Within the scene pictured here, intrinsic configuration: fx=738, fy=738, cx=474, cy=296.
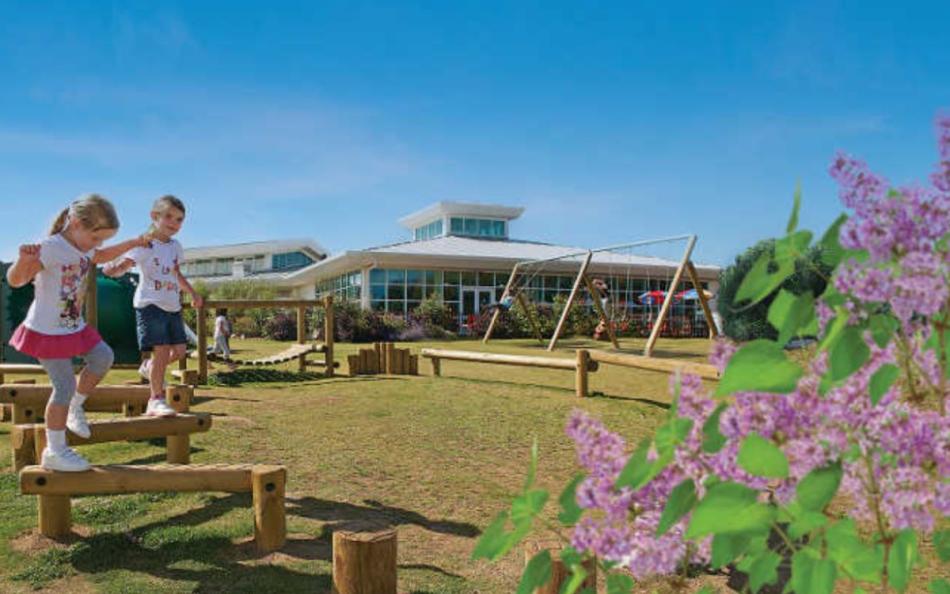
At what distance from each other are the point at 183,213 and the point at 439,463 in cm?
298

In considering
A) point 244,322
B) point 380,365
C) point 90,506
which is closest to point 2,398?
point 90,506

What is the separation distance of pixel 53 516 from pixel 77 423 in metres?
0.57

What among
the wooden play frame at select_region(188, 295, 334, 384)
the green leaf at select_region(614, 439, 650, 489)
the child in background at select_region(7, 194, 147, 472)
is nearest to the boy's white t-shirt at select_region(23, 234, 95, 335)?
the child in background at select_region(7, 194, 147, 472)

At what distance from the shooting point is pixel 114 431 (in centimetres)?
488

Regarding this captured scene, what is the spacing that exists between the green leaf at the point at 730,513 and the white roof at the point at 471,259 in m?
26.6

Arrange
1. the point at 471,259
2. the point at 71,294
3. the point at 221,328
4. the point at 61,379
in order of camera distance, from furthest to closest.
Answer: the point at 471,259 < the point at 221,328 < the point at 71,294 < the point at 61,379

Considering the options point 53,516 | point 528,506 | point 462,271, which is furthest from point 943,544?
point 462,271

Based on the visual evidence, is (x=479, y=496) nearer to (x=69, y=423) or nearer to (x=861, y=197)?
(x=69, y=423)

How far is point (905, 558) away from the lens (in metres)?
1.14

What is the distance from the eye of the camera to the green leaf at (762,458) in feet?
3.45

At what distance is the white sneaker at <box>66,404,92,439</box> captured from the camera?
14.9 ft

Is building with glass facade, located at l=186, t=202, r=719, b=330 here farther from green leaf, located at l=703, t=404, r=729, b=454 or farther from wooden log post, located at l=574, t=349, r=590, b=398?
green leaf, located at l=703, t=404, r=729, b=454

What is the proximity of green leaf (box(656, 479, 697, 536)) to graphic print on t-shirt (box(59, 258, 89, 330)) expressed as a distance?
13.1 feet

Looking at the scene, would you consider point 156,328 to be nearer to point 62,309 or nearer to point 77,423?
point 77,423
